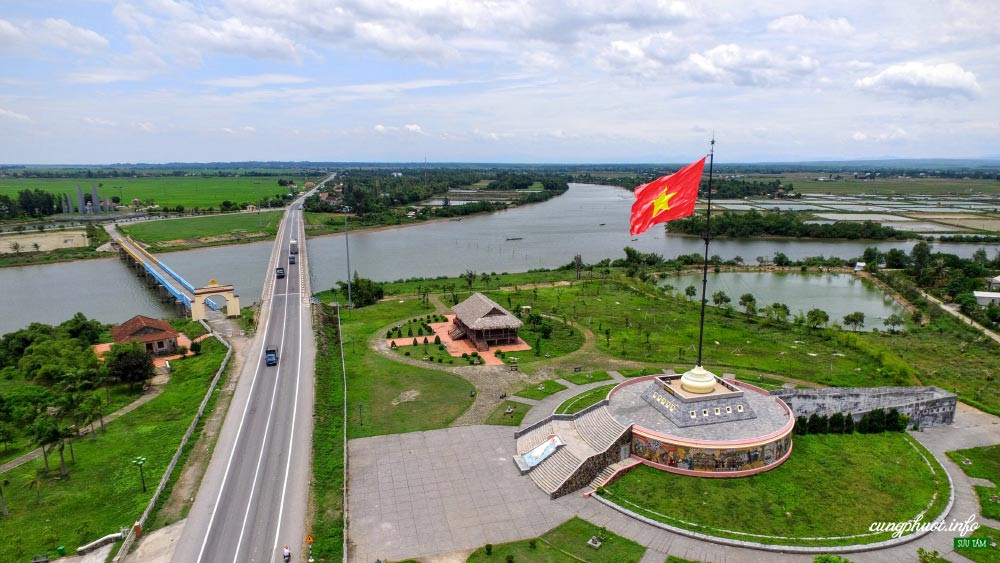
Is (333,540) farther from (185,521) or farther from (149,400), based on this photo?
(149,400)

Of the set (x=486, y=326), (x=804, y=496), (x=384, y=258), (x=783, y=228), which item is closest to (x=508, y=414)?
(x=486, y=326)

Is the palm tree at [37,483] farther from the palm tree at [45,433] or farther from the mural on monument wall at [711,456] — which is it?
the mural on monument wall at [711,456]

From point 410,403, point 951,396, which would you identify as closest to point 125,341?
point 410,403

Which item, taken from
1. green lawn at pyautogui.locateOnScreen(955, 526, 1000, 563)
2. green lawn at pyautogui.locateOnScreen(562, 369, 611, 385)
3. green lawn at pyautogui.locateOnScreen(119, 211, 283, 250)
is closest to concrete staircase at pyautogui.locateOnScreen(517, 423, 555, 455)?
green lawn at pyautogui.locateOnScreen(562, 369, 611, 385)

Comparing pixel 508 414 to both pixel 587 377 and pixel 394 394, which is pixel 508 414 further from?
pixel 587 377

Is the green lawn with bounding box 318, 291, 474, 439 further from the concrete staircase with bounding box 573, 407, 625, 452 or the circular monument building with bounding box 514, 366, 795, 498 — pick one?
the concrete staircase with bounding box 573, 407, 625, 452
